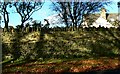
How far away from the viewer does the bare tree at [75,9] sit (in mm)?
27036

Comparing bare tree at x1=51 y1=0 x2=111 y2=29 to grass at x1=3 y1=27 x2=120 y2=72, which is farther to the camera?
bare tree at x1=51 y1=0 x2=111 y2=29

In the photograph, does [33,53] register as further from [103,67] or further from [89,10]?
[89,10]

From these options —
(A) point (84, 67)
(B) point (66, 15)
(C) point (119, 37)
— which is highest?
(B) point (66, 15)

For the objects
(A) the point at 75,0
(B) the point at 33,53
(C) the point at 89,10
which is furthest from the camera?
(C) the point at 89,10

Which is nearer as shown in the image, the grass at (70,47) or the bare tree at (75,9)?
the grass at (70,47)

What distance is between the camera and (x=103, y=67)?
12.7 m

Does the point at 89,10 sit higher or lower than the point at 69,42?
higher

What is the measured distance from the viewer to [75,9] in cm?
2739

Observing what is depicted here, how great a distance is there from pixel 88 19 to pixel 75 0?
13.3 feet

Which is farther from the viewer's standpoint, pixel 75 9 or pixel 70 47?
pixel 75 9

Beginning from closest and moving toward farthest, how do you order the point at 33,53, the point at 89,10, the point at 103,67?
the point at 103,67, the point at 33,53, the point at 89,10

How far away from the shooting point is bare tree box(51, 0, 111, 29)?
1064 inches

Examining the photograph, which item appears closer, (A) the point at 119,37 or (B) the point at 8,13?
(A) the point at 119,37

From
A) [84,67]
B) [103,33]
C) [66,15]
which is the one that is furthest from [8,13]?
[84,67]
